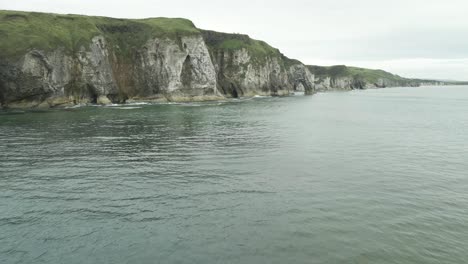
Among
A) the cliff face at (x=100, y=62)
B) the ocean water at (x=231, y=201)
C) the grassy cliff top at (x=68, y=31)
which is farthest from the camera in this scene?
the grassy cliff top at (x=68, y=31)

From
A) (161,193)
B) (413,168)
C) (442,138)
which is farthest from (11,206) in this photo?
(442,138)

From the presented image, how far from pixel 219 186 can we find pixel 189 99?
389ft

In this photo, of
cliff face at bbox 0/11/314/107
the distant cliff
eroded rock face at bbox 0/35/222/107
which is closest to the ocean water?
eroded rock face at bbox 0/35/222/107

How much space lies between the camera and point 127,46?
139 metres

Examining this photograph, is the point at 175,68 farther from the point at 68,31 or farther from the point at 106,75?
the point at 68,31

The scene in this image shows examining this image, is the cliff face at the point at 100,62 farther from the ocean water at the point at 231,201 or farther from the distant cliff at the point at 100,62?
the ocean water at the point at 231,201

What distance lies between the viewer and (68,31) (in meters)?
121

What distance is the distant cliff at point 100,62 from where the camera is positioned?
101 metres

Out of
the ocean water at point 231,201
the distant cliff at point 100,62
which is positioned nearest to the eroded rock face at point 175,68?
the distant cliff at point 100,62

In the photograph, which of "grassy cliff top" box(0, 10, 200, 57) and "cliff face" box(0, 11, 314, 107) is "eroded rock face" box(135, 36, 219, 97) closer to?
"cliff face" box(0, 11, 314, 107)

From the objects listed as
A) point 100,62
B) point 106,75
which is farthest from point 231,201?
point 100,62

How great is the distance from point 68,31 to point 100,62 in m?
14.7

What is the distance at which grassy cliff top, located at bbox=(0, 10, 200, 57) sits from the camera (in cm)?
10406

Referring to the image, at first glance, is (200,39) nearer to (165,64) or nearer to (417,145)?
(165,64)
